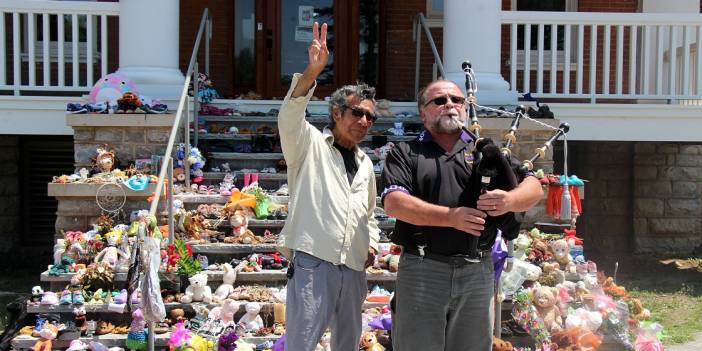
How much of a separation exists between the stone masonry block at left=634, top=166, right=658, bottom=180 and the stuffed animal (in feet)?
23.5

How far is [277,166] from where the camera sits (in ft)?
26.2

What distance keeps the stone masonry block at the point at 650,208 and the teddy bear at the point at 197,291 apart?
24.7ft

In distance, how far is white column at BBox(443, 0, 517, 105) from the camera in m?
8.15

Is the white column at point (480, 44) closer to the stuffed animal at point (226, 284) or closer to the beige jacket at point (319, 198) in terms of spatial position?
the stuffed animal at point (226, 284)

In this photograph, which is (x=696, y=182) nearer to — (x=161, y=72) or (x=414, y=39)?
(x=414, y=39)

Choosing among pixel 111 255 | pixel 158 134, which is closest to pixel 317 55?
pixel 111 255

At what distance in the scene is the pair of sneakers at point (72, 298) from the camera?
546 centimetres

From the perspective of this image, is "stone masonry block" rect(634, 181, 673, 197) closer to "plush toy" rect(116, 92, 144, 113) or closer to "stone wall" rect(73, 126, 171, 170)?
"stone wall" rect(73, 126, 171, 170)

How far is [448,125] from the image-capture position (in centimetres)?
350

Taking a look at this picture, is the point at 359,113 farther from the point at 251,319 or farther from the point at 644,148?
the point at 644,148

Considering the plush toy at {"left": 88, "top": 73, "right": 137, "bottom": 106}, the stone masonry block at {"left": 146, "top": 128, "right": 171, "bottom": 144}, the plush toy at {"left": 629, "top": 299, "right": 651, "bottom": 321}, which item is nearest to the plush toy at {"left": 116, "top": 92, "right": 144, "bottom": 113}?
the plush toy at {"left": 88, "top": 73, "right": 137, "bottom": 106}

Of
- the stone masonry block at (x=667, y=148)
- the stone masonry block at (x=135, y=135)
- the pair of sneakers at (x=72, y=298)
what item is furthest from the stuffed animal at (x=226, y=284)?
the stone masonry block at (x=667, y=148)

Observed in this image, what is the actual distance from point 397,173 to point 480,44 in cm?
505

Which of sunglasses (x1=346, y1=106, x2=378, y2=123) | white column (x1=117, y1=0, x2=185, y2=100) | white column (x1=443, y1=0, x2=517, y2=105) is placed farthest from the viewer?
white column (x1=443, y1=0, x2=517, y2=105)
